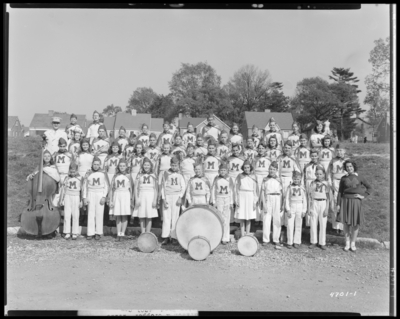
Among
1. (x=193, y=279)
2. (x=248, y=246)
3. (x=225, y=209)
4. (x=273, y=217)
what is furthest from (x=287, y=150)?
(x=193, y=279)

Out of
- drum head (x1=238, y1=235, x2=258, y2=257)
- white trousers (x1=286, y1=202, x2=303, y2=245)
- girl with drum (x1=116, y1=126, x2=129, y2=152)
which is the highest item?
girl with drum (x1=116, y1=126, x2=129, y2=152)

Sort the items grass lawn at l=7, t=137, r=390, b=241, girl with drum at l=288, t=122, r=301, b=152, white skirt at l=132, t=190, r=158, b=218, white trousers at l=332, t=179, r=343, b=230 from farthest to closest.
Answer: girl with drum at l=288, t=122, r=301, b=152, grass lawn at l=7, t=137, r=390, b=241, white trousers at l=332, t=179, r=343, b=230, white skirt at l=132, t=190, r=158, b=218

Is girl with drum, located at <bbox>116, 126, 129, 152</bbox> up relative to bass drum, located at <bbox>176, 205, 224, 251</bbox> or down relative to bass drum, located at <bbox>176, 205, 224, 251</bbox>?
up

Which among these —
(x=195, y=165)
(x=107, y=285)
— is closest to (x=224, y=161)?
(x=195, y=165)

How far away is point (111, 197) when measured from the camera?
9.13 m

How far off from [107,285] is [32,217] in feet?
7.51

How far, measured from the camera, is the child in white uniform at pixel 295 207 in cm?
879

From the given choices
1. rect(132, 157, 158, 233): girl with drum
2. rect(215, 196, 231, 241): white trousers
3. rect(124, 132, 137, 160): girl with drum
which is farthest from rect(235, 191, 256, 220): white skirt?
rect(124, 132, 137, 160): girl with drum

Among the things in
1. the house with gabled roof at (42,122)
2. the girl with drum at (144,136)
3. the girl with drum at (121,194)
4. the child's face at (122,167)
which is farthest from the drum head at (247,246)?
the house with gabled roof at (42,122)

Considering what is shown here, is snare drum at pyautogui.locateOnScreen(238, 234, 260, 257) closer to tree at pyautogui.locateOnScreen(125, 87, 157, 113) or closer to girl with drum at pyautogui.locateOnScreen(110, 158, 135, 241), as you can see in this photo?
girl with drum at pyautogui.locateOnScreen(110, 158, 135, 241)

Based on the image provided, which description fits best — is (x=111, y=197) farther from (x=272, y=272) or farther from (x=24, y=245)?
(x=272, y=272)

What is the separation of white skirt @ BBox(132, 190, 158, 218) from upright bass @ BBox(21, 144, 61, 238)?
162cm

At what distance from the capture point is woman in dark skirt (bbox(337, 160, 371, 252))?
27.9 feet

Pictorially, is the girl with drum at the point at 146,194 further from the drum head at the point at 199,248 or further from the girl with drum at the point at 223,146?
the girl with drum at the point at 223,146
